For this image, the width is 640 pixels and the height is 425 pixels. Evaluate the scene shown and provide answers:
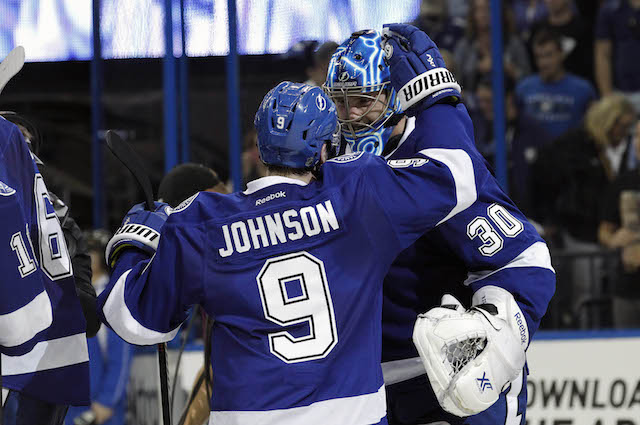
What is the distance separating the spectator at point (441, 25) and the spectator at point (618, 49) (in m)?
0.79

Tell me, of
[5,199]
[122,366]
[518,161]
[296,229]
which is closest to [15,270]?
[5,199]

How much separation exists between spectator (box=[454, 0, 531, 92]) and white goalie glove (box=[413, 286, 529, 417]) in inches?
133

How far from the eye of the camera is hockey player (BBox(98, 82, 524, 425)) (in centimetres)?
195

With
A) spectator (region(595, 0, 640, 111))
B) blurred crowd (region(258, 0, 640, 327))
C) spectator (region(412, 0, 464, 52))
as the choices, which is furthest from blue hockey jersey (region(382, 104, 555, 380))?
spectator (region(595, 0, 640, 111))

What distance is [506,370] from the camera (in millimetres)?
2170

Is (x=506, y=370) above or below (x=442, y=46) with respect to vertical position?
below

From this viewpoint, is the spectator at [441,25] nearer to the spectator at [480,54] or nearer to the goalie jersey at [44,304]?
the spectator at [480,54]

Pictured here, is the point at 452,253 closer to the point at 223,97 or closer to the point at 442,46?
the point at 442,46

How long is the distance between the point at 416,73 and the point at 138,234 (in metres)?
0.78

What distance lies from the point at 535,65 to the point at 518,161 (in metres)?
0.59

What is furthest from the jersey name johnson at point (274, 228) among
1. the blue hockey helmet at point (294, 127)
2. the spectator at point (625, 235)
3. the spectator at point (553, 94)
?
the spectator at point (553, 94)

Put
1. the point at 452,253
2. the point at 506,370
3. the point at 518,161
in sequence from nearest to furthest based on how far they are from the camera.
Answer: the point at 506,370 < the point at 452,253 < the point at 518,161

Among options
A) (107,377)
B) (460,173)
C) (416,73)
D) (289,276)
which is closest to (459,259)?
(460,173)

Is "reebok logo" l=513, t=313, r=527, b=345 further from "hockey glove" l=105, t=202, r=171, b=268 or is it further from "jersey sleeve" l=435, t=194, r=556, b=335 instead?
"hockey glove" l=105, t=202, r=171, b=268
